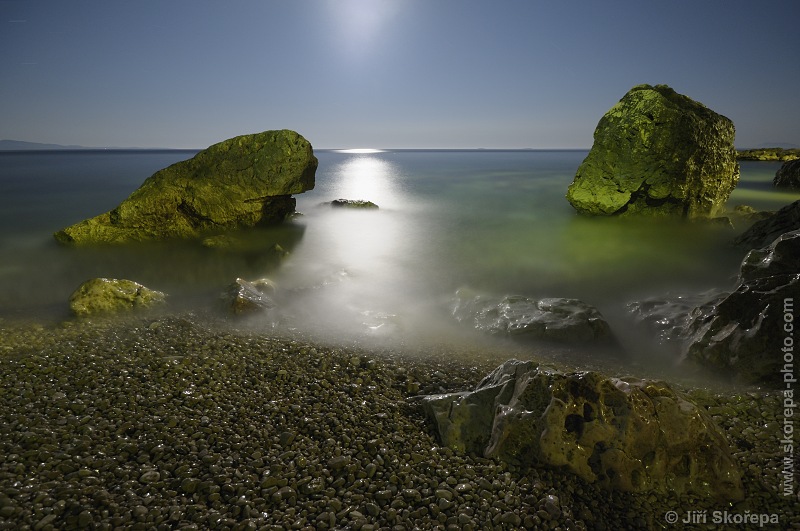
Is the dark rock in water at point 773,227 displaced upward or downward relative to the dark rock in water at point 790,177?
downward

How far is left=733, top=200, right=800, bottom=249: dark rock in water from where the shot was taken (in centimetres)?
1145

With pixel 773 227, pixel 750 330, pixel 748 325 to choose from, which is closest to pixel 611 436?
pixel 750 330

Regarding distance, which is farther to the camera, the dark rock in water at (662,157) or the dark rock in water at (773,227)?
the dark rock in water at (662,157)

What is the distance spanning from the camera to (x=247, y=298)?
895 cm

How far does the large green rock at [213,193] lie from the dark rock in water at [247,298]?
919 cm

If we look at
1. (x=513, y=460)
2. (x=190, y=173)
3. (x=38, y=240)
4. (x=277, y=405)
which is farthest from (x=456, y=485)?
(x=38, y=240)

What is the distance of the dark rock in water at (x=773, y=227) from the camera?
1145 centimetres

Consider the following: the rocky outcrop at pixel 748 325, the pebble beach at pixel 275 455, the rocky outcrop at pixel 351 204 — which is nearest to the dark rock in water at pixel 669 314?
the rocky outcrop at pixel 748 325

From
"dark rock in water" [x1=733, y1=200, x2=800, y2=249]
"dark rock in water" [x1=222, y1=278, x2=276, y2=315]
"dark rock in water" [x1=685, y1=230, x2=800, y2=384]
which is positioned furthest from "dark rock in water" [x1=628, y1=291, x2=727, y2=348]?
"dark rock in water" [x1=222, y1=278, x2=276, y2=315]

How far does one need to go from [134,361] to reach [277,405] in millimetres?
2854

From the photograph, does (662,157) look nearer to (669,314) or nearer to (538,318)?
(669,314)

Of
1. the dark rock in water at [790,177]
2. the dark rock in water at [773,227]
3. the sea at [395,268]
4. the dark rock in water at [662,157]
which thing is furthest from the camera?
the dark rock in water at [790,177]

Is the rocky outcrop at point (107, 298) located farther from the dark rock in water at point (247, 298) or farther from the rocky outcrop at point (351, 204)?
the rocky outcrop at point (351, 204)

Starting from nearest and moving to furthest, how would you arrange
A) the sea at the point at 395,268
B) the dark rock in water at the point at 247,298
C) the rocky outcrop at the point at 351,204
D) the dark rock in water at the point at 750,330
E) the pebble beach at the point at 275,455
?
the pebble beach at the point at 275,455, the dark rock in water at the point at 750,330, the dark rock in water at the point at 247,298, the sea at the point at 395,268, the rocky outcrop at the point at 351,204
